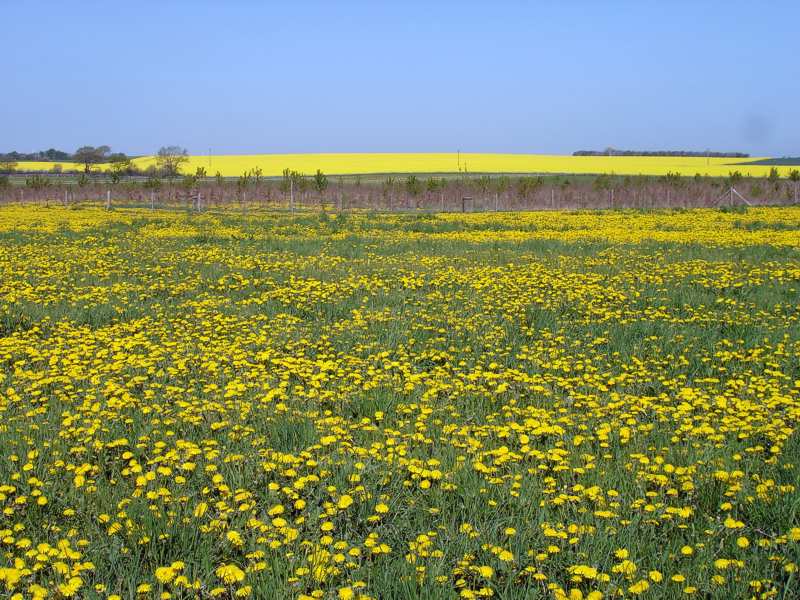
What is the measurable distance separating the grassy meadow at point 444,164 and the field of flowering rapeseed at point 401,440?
70222 mm

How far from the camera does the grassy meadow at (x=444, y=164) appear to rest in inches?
3172

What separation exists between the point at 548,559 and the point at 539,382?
335cm

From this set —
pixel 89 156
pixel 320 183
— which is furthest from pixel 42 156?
pixel 320 183

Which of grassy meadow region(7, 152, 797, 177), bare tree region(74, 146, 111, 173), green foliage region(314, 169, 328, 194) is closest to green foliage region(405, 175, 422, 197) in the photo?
green foliage region(314, 169, 328, 194)

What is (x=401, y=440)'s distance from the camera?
18.2ft

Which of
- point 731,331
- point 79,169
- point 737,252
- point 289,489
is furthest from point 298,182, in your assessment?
point 79,169

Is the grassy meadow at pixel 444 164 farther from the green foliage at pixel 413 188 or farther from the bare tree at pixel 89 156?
the green foliage at pixel 413 188

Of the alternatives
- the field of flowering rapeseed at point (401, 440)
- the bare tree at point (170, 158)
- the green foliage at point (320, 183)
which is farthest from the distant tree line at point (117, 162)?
the field of flowering rapeseed at point (401, 440)

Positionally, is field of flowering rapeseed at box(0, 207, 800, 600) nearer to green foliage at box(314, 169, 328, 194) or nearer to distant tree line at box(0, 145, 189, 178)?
green foliage at box(314, 169, 328, 194)

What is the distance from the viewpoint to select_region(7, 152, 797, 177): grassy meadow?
80.6m

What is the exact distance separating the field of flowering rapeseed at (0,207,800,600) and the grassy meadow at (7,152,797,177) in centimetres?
7022

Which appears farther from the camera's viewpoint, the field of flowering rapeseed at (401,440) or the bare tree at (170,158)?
the bare tree at (170,158)

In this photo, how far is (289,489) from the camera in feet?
14.4

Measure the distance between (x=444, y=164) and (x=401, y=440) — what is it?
286ft
